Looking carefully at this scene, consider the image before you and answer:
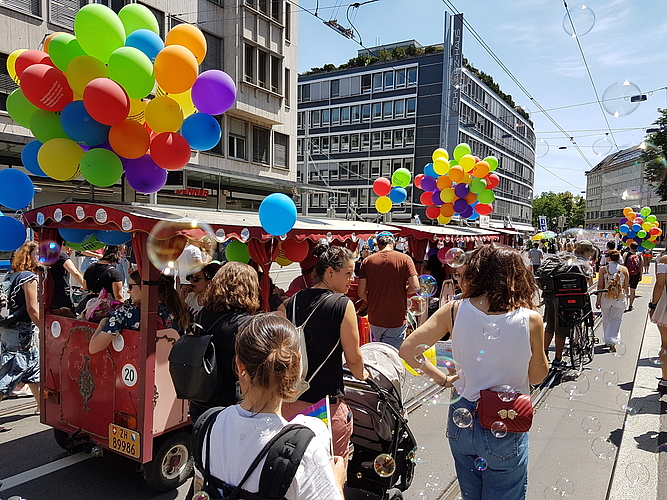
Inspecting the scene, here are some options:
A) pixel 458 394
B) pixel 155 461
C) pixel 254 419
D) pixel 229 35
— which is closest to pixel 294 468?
pixel 254 419

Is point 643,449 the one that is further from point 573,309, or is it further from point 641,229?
point 641,229

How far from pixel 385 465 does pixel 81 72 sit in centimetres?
400

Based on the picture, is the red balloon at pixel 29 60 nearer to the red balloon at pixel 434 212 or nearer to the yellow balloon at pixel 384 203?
the yellow balloon at pixel 384 203

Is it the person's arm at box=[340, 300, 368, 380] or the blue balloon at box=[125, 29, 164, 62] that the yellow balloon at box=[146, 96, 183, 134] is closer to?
the blue balloon at box=[125, 29, 164, 62]

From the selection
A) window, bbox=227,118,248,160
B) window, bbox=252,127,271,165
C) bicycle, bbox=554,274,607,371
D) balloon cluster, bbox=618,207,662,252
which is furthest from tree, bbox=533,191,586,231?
bicycle, bbox=554,274,607,371

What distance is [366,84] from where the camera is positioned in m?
45.2

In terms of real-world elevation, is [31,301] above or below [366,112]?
below

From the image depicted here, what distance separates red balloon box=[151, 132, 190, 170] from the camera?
4.42 metres

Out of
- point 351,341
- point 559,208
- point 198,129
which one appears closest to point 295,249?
point 198,129

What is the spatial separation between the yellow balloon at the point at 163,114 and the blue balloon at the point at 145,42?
0.48 metres

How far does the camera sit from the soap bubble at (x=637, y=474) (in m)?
3.89

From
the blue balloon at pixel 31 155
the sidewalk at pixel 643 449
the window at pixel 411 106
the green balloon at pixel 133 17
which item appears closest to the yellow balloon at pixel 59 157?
the blue balloon at pixel 31 155

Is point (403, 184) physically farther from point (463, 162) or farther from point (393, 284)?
point (393, 284)

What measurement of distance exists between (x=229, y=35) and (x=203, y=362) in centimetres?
1966
